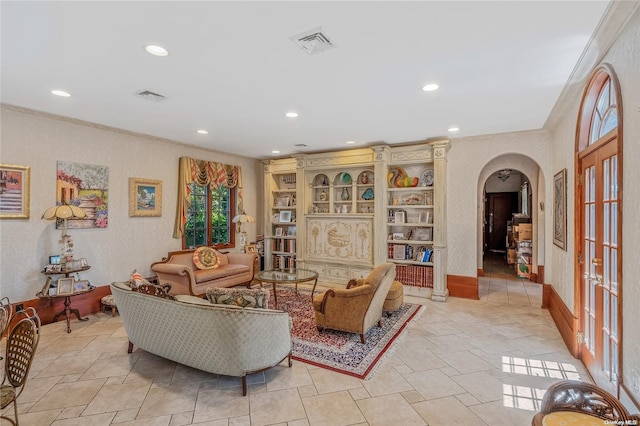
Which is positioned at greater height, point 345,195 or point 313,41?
point 313,41

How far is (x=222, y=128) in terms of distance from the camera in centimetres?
465

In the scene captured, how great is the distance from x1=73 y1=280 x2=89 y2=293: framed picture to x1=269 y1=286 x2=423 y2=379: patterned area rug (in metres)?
2.58

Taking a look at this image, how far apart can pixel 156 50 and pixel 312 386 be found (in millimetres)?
2953

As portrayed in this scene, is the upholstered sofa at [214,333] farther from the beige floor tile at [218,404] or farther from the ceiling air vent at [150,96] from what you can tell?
the ceiling air vent at [150,96]

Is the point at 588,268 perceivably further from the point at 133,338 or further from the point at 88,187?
the point at 88,187

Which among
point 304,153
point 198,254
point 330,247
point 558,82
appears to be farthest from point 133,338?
point 558,82

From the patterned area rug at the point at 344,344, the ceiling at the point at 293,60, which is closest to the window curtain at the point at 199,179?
the ceiling at the point at 293,60

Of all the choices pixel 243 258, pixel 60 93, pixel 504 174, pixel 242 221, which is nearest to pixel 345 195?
pixel 242 221

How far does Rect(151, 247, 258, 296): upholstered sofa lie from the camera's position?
4.80m

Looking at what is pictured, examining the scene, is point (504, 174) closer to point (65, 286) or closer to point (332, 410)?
point (332, 410)

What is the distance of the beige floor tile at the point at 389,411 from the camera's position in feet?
7.42

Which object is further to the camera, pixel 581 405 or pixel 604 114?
pixel 604 114

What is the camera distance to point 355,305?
11.6 feet

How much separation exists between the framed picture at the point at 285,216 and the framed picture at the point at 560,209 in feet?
15.4
